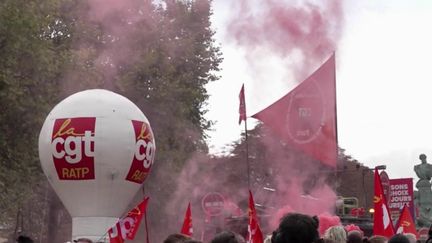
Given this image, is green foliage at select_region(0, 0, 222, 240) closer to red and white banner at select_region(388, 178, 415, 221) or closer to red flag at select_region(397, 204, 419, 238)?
red and white banner at select_region(388, 178, 415, 221)

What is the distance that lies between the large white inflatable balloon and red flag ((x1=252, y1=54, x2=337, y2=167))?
14.5 ft

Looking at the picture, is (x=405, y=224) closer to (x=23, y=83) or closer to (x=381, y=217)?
(x=381, y=217)

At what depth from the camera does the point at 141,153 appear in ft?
79.8

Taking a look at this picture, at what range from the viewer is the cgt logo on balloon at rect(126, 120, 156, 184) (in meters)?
24.2

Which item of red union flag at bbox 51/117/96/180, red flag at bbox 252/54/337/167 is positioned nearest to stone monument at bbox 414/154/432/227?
red flag at bbox 252/54/337/167

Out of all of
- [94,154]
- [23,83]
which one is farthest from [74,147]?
[23,83]

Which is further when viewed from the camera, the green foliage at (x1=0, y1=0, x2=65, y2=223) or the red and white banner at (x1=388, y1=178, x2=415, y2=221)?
the red and white banner at (x1=388, y1=178, x2=415, y2=221)

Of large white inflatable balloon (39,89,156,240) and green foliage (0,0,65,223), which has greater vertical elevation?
green foliage (0,0,65,223)

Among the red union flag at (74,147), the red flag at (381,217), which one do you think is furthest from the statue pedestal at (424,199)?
the red flag at (381,217)

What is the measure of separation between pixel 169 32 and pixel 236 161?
Answer: 1108 cm

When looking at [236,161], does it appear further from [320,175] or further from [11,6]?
[11,6]

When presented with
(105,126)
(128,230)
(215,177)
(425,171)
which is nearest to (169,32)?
(215,177)

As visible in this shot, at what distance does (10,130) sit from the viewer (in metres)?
32.2

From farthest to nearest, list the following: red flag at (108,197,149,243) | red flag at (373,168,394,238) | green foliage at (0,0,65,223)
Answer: green foliage at (0,0,65,223)
red flag at (108,197,149,243)
red flag at (373,168,394,238)
